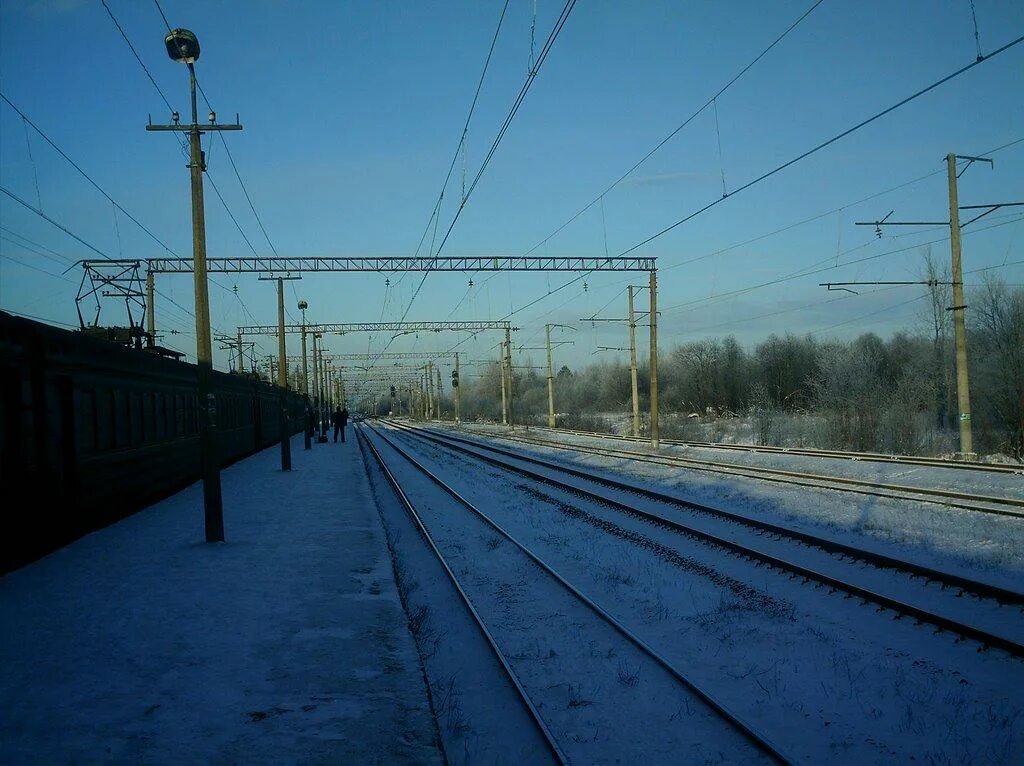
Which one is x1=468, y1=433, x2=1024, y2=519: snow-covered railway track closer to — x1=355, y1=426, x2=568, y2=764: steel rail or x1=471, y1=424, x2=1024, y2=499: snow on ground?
x1=471, y1=424, x2=1024, y2=499: snow on ground

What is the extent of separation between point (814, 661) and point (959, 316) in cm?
1817

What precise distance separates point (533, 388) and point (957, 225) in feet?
334

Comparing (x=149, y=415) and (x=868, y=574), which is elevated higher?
(x=149, y=415)

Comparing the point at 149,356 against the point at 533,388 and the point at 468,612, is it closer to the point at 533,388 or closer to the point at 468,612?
the point at 468,612

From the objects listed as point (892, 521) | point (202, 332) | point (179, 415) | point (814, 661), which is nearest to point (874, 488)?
point (892, 521)

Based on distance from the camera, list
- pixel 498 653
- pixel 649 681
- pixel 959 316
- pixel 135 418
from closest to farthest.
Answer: pixel 649 681 < pixel 498 653 < pixel 135 418 < pixel 959 316

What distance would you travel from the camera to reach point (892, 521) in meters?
12.6

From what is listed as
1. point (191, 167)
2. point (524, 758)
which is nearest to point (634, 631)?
point (524, 758)

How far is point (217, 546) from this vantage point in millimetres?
11406

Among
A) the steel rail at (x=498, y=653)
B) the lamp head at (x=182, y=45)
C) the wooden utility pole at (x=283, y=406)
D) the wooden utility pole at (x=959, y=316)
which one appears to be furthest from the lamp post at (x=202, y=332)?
the wooden utility pole at (x=959, y=316)

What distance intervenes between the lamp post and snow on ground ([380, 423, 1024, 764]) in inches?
201

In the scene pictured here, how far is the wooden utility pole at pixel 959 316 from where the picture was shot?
21141 mm

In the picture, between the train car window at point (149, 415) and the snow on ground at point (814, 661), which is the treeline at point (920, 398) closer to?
the snow on ground at point (814, 661)

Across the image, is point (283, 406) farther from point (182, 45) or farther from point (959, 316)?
point (959, 316)
